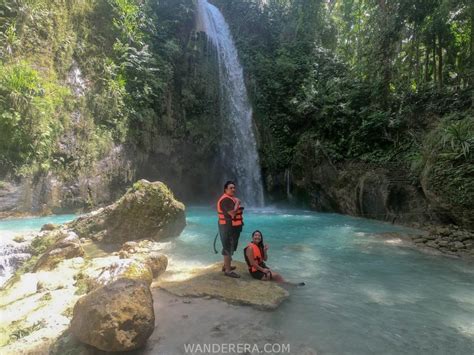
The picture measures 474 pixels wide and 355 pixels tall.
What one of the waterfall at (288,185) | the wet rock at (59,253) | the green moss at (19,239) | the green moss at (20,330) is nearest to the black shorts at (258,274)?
the green moss at (20,330)

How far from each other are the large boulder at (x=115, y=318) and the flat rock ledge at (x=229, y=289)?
116 cm

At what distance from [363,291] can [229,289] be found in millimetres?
1999

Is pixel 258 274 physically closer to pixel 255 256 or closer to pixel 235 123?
pixel 255 256

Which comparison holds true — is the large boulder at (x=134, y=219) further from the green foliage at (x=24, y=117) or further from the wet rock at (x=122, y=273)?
the green foliage at (x=24, y=117)

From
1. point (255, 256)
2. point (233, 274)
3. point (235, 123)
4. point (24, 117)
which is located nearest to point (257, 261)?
point (255, 256)

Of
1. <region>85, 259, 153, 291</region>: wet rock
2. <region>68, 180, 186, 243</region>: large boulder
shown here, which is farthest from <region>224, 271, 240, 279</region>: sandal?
<region>68, 180, 186, 243</region>: large boulder

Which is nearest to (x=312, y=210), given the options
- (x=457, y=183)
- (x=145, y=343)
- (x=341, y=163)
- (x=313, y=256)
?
(x=341, y=163)

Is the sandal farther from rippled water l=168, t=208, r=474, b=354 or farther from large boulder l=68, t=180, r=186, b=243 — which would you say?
large boulder l=68, t=180, r=186, b=243

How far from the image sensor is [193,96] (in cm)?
1814

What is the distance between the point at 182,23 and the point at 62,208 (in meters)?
12.5

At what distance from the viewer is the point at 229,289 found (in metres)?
4.79

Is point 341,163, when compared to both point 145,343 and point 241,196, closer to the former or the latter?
point 241,196

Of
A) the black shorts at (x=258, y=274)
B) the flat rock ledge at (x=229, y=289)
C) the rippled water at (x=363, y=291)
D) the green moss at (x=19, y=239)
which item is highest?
the green moss at (x=19, y=239)

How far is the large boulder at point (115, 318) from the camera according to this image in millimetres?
3232
